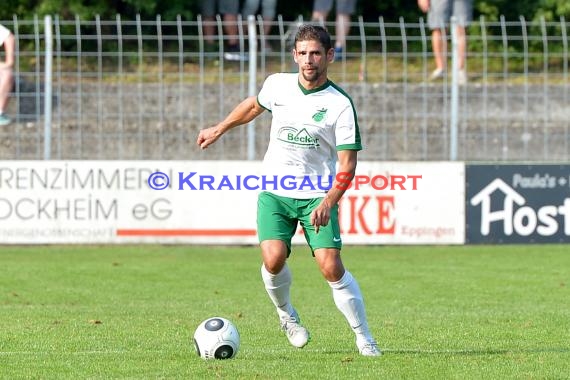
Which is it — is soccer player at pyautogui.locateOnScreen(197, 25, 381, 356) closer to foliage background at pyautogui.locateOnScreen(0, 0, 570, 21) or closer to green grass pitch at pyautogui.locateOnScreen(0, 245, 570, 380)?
green grass pitch at pyautogui.locateOnScreen(0, 245, 570, 380)

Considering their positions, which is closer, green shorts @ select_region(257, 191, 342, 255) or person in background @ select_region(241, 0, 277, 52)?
green shorts @ select_region(257, 191, 342, 255)

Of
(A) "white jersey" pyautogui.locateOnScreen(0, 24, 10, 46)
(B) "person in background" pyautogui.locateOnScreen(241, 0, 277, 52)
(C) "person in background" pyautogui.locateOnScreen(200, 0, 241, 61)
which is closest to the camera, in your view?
(A) "white jersey" pyautogui.locateOnScreen(0, 24, 10, 46)

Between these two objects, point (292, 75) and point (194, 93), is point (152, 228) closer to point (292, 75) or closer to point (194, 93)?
point (194, 93)

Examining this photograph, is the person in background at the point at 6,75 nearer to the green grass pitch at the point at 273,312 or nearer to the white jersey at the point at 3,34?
the white jersey at the point at 3,34

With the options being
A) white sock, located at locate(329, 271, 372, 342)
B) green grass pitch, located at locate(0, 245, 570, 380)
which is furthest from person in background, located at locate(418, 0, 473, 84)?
white sock, located at locate(329, 271, 372, 342)

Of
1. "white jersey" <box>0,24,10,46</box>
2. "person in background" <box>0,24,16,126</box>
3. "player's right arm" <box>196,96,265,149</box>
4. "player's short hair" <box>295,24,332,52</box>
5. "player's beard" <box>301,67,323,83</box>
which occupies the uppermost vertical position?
"white jersey" <box>0,24,10,46</box>

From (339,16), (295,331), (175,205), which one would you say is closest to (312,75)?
(295,331)

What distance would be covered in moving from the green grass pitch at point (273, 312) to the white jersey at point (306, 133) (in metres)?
1.13

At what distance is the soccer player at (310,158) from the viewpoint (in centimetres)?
857

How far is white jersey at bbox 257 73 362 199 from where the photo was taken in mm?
8656

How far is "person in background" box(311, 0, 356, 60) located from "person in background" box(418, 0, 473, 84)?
3.95 feet

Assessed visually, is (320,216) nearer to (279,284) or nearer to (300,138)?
(300,138)

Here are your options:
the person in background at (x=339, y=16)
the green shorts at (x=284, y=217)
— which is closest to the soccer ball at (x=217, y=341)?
the green shorts at (x=284, y=217)

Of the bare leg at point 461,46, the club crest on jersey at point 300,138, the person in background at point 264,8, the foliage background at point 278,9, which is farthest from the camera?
the person in background at point 264,8
